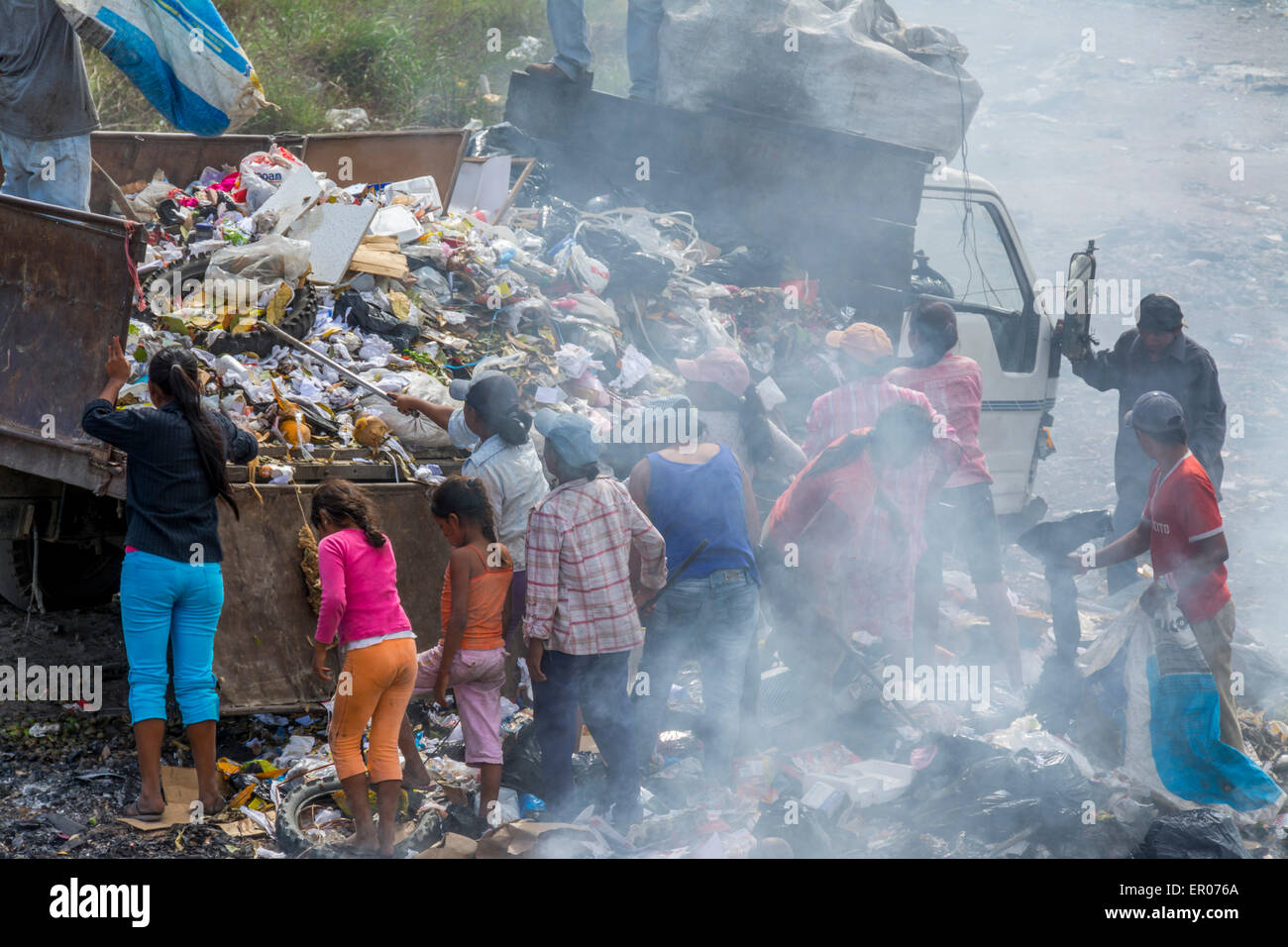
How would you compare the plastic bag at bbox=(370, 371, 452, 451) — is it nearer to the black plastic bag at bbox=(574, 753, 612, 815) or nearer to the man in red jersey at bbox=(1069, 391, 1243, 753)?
the black plastic bag at bbox=(574, 753, 612, 815)

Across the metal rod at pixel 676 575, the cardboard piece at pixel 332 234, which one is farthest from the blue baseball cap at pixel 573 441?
the cardboard piece at pixel 332 234

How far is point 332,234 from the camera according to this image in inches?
231

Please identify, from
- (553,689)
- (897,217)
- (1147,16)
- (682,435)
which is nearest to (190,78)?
(682,435)

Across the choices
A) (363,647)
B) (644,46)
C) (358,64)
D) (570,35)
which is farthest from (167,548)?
(358,64)

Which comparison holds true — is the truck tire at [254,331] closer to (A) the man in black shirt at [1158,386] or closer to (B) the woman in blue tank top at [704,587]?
(B) the woman in blue tank top at [704,587]

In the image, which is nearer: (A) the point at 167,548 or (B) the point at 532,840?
(B) the point at 532,840

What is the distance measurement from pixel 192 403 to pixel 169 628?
Answer: 2.74ft

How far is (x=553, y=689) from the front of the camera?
420 centimetres

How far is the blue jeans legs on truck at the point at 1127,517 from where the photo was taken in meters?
5.89

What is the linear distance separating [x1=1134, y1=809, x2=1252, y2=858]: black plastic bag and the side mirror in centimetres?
298

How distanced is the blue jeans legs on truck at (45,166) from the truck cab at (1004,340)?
469cm

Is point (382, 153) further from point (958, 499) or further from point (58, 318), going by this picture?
point (958, 499)

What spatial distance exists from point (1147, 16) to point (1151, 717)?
53.8ft

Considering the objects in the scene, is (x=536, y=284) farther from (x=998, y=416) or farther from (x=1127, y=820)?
(x=1127, y=820)
